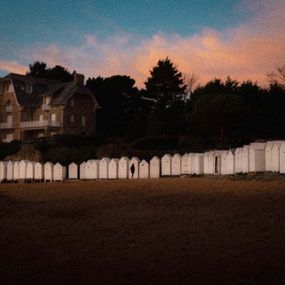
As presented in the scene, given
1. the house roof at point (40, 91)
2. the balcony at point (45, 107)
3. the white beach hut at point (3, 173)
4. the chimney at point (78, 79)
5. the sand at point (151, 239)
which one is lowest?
the sand at point (151, 239)

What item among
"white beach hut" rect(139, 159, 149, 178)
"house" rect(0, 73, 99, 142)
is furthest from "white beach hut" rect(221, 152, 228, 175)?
"house" rect(0, 73, 99, 142)

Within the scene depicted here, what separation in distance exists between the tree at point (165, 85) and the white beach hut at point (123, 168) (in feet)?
128

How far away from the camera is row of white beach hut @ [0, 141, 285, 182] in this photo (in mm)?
14837

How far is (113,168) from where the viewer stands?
20.4 metres

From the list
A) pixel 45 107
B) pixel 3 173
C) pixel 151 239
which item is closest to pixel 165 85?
pixel 45 107

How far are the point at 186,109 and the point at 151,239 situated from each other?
154 ft

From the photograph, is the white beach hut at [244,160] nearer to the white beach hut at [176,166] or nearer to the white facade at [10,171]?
the white beach hut at [176,166]

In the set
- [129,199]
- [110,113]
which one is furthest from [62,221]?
[110,113]

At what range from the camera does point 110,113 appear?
65.5m

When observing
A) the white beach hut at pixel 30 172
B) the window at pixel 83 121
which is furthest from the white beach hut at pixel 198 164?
the window at pixel 83 121

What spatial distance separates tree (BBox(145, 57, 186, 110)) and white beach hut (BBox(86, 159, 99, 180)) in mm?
37817

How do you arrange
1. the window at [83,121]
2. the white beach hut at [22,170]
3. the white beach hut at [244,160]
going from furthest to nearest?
1. the window at [83,121]
2. the white beach hut at [22,170]
3. the white beach hut at [244,160]

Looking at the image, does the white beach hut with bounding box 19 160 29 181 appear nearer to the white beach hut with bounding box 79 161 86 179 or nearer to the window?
the white beach hut with bounding box 79 161 86 179

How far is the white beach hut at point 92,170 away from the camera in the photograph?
21.1 m
